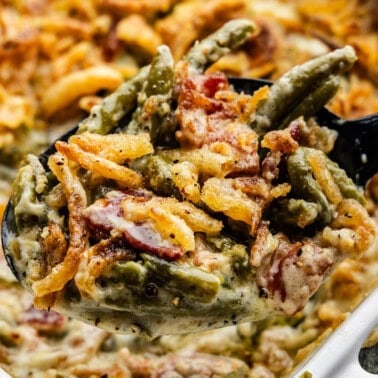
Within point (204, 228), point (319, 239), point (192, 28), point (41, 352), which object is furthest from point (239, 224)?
point (192, 28)

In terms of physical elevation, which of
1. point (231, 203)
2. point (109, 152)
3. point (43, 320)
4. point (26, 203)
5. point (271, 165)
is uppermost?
point (271, 165)

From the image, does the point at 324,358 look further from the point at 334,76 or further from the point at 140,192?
the point at 334,76

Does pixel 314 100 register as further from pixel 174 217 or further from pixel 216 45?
pixel 174 217

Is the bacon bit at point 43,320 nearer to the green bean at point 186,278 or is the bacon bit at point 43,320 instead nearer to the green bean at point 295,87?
the green bean at point 186,278

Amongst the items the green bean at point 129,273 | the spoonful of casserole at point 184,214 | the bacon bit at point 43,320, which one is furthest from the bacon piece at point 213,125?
the bacon bit at point 43,320

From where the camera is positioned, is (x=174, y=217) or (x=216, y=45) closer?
(x=174, y=217)

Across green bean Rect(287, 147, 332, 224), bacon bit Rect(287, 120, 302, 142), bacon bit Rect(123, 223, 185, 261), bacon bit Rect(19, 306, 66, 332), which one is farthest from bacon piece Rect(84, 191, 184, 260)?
bacon bit Rect(19, 306, 66, 332)

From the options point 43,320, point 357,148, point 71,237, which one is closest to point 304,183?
point 357,148
